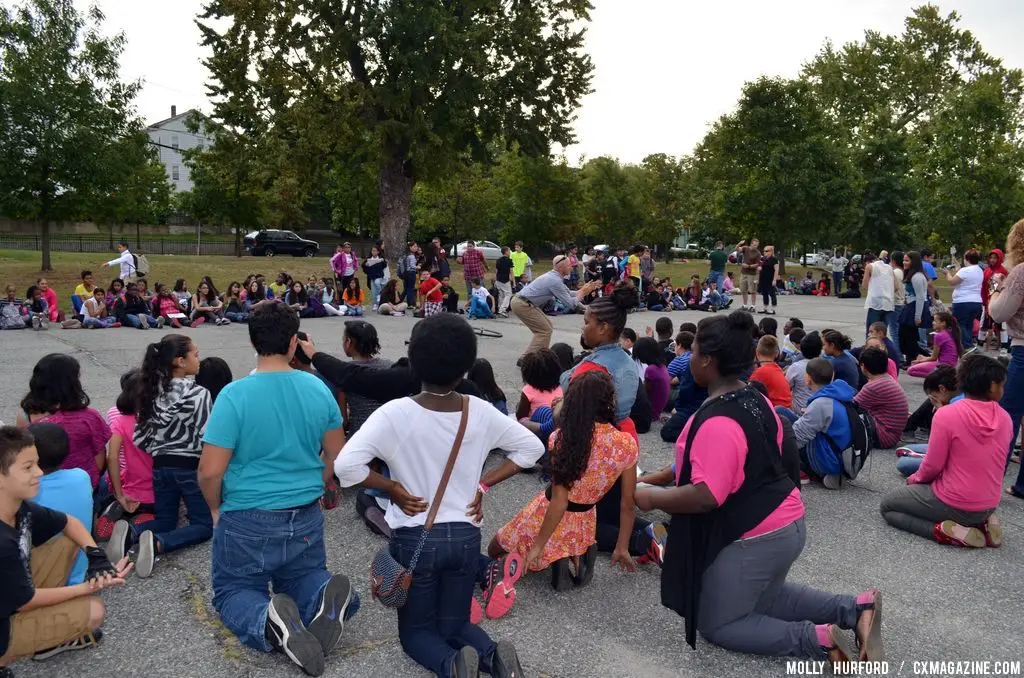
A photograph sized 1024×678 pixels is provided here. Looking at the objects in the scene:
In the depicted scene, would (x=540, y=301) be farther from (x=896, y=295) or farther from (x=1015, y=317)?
(x=896, y=295)

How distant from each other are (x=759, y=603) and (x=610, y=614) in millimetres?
828

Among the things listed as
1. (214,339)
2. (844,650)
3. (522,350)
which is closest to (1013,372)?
(844,650)

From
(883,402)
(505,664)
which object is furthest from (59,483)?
(883,402)

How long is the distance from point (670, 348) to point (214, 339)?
8.54 metres

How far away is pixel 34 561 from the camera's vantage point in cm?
366

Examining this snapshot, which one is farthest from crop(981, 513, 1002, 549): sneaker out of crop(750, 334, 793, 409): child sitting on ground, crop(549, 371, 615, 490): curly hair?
crop(549, 371, 615, 490): curly hair

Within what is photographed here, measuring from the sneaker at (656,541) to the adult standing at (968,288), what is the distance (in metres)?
8.95

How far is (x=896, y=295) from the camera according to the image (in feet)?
42.0

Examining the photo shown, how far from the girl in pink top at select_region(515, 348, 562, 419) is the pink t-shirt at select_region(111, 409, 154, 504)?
2.86 m

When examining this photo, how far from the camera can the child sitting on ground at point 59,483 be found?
3.97 meters

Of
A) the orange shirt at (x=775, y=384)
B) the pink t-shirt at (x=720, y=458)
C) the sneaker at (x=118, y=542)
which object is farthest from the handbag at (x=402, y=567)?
the orange shirt at (x=775, y=384)

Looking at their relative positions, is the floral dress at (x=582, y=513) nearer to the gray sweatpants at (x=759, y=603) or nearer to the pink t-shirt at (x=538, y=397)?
the gray sweatpants at (x=759, y=603)

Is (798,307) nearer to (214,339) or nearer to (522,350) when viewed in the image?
(522,350)

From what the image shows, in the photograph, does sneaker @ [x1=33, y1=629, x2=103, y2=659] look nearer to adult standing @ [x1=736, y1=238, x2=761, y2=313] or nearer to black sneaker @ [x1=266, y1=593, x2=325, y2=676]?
black sneaker @ [x1=266, y1=593, x2=325, y2=676]
